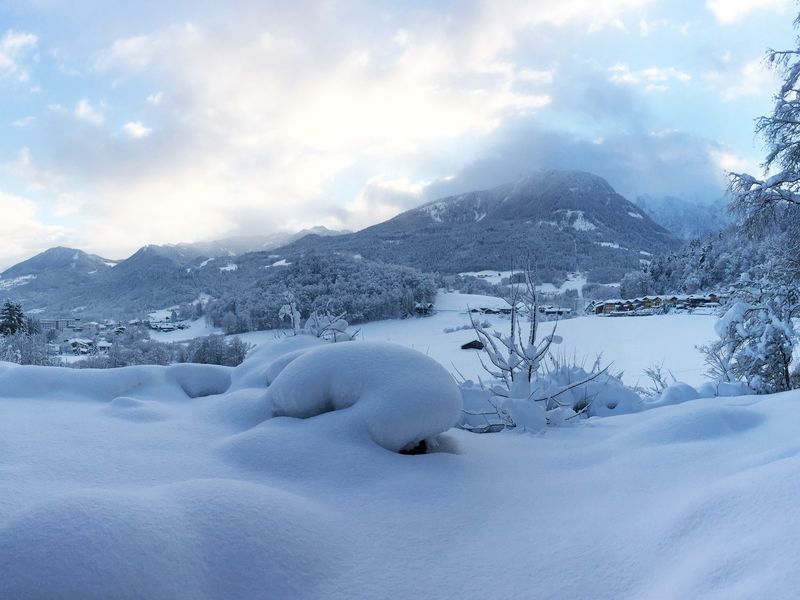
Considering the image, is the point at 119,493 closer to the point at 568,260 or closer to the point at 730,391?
the point at 730,391

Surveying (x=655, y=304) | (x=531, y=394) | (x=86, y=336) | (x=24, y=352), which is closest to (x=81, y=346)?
(x=24, y=352)

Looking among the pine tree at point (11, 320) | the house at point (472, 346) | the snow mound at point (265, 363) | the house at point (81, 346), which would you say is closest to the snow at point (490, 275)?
the house at point (472, 346)

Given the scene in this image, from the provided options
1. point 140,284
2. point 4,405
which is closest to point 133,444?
point 4,405

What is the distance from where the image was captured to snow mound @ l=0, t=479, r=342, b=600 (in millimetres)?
1439

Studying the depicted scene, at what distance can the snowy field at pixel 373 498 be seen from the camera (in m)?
1.51

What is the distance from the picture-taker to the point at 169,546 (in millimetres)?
1606

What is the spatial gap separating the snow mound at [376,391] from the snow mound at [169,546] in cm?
103

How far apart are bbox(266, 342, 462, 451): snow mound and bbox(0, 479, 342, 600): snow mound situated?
3.37 ft

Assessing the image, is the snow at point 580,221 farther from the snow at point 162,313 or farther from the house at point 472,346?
the house at point 472,346

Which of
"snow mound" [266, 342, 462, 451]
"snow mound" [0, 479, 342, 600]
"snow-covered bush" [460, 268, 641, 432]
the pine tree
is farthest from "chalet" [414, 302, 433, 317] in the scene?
"snow mound" [0, 479, 342, 600]

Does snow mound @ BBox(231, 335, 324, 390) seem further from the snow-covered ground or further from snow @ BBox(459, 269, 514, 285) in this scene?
snow @ BBox(459, 269, 514, 285)

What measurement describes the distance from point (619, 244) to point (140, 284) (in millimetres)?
107552

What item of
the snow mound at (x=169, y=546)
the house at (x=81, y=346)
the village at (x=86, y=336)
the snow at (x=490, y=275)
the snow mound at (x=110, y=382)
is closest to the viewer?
the snow mound at (x=169, y=546)

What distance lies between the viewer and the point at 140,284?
9350cm
